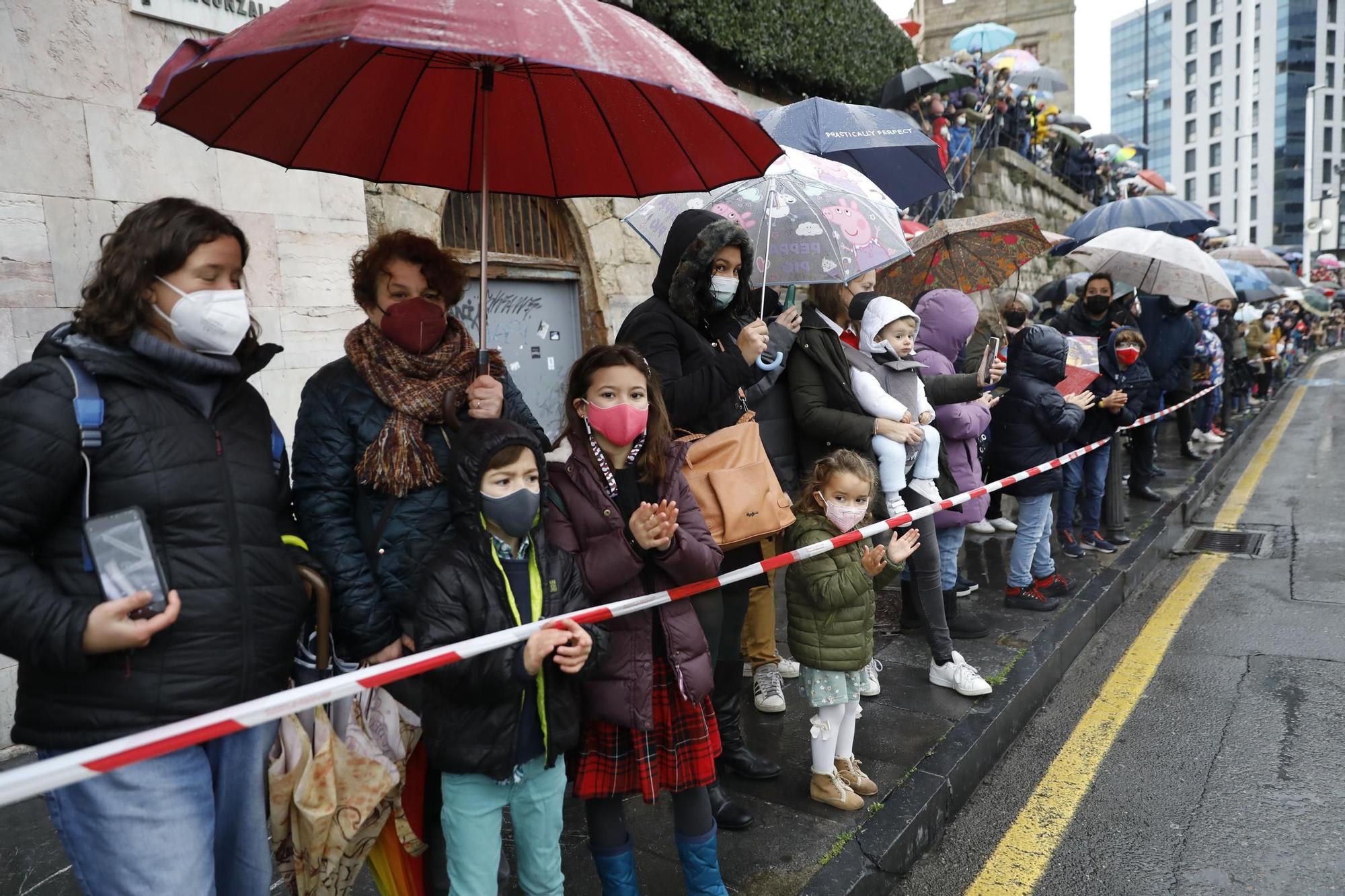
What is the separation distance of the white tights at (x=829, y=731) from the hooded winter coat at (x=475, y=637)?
1126 millimetres

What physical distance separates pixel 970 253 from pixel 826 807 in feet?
13.5

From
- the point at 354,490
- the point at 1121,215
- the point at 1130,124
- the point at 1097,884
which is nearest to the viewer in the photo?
the point at 354,490

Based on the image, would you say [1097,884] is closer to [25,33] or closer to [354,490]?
[354,490]

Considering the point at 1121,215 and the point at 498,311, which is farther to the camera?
the point at 1121,215

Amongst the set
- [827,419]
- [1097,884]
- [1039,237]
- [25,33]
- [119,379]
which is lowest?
[1097,884]

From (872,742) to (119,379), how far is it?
121 inches

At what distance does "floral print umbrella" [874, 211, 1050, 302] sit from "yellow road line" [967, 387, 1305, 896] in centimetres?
252

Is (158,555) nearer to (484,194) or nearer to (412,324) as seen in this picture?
(412,324)

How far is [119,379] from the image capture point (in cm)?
178

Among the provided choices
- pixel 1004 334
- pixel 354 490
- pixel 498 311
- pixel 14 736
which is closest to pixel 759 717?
pixel 354 490

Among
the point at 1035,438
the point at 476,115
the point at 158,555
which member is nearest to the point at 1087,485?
the point at 1035,438

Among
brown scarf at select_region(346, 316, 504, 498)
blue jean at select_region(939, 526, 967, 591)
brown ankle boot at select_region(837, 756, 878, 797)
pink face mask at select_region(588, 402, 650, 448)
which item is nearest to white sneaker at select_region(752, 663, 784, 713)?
brown ankle boot at select_region(837, 756, 878, 797)

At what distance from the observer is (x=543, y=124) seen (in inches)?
110

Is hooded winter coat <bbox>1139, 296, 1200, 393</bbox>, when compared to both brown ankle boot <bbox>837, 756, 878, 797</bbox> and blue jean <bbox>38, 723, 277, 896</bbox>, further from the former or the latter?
blue jean <bbox>38, 723, 277, 896</bbox>
